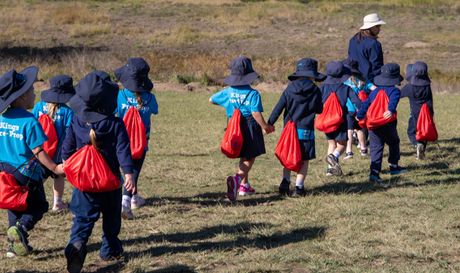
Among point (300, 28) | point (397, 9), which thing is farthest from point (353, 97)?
point (397, 9)

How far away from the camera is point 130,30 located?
159 feet

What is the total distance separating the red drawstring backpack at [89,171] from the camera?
22.6 ft

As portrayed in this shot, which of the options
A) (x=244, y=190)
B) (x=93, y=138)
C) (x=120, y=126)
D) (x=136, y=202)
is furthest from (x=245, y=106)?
(x=93, y=138)

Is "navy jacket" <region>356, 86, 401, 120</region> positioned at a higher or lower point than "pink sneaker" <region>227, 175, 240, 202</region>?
higher

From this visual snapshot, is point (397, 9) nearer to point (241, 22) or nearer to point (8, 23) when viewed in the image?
point (241, 22)

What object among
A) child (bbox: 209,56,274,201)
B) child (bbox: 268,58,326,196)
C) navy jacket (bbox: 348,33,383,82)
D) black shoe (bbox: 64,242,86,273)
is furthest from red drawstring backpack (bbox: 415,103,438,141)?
black shoe (bbox: 64,242,86,273)

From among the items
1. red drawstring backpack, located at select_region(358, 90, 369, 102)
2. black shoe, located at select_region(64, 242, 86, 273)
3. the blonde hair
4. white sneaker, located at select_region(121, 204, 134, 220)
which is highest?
→ the blonde hair

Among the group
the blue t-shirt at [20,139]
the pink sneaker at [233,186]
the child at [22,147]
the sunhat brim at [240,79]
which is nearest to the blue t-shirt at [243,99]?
the sunhat brim at [240,79]

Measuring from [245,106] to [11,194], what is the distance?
353 cm

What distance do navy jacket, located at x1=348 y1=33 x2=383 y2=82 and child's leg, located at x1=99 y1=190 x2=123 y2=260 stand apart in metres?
6.27

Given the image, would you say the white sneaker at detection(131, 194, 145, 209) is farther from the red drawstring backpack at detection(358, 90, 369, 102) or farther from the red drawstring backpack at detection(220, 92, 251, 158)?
the red drawstring backpack at detection(358, 90, 369, 102)

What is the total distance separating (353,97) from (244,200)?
253 centimetres

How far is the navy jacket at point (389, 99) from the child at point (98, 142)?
16.8ft

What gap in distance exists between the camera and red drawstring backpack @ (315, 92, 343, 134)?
462 inches
